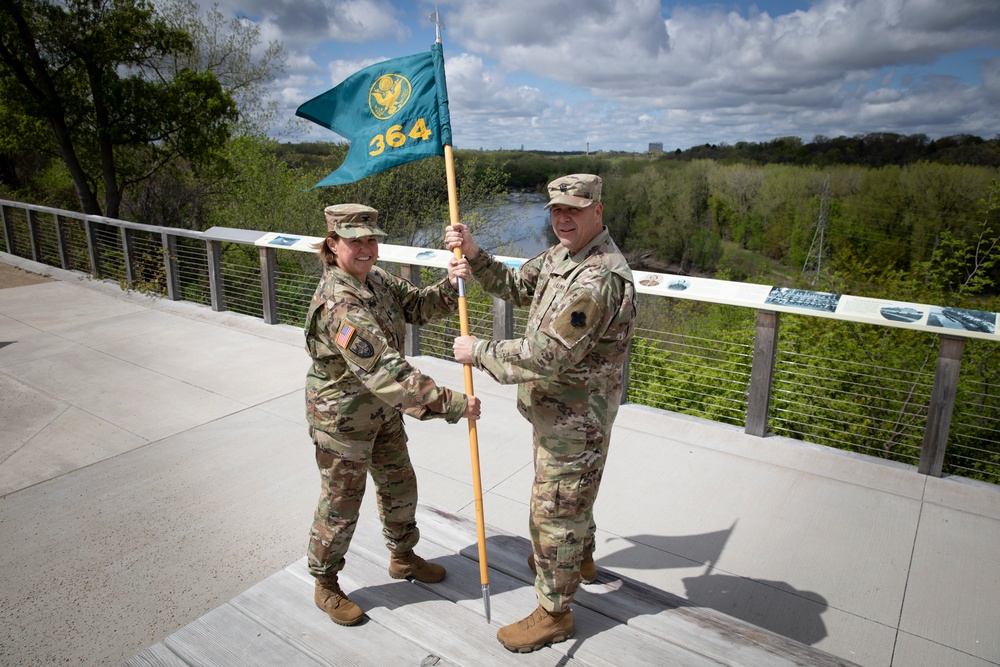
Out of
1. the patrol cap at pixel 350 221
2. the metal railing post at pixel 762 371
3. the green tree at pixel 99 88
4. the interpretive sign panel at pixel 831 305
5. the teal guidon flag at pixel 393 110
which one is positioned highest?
the green tree at pixel 99 88

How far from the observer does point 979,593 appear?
310 cm

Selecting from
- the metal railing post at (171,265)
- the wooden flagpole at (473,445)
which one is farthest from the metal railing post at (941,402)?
the metal railing post at (171,265)

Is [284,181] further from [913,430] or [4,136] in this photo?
[913,430]

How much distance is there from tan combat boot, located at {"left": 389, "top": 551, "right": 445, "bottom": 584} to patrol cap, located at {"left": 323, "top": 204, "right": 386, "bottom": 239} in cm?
141

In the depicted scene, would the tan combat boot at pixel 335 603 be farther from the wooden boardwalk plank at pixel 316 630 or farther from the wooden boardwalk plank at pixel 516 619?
the wooden boardwalk plank at pixel 516 619

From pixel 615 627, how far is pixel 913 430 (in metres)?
4.07

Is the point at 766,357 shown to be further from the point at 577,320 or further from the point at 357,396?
the point at 357,396

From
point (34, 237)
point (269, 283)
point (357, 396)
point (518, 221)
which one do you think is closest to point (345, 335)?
point (357, 396)

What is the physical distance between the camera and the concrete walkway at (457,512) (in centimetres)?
295

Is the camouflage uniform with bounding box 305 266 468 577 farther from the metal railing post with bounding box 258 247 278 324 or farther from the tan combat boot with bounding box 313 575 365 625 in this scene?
the metal railing post with bounding box 258 247 278 324

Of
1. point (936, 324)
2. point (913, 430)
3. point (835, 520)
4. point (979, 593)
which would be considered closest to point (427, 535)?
point (835, 520)

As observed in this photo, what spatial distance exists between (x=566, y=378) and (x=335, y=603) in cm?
131

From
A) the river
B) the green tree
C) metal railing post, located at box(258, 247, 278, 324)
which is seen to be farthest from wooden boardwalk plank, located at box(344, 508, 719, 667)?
the river

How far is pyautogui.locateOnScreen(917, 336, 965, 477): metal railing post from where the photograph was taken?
Result: 12.6 ft
